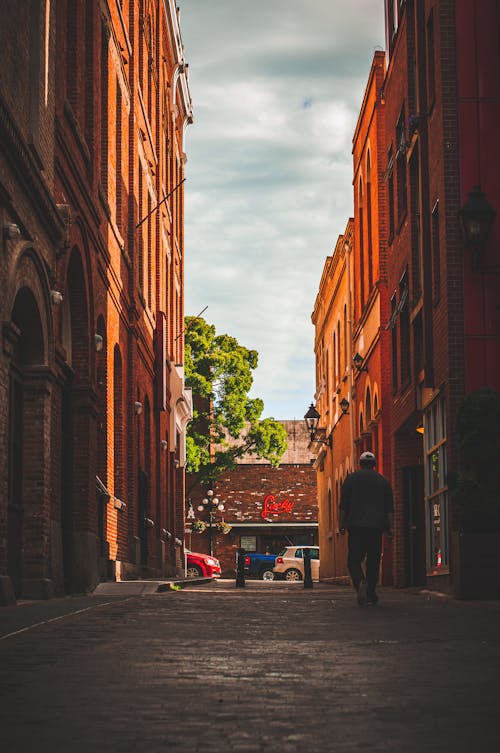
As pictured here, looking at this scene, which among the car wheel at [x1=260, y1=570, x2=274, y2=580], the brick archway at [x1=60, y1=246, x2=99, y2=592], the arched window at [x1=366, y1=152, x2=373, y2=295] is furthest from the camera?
the car wheel at [x1=260, y1=570, x2=274, y2=580]

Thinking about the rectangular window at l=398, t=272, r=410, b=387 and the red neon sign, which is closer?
the rectangular window at l=398, t=272, r=410, b=387

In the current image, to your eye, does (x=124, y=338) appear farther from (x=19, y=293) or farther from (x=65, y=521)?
(x=19, y=293)

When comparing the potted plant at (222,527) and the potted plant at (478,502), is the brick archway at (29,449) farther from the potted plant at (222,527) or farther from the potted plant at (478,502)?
the potted plant at (222,527)

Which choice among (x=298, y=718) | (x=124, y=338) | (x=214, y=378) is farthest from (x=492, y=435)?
(x=214, y=378)

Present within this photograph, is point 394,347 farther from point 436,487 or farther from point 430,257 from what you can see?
point 436,487

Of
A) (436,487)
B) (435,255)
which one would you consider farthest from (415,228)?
(436,487)

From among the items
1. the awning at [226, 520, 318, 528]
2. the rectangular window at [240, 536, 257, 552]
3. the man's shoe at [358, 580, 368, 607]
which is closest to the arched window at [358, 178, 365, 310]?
the man's shoe at [358, 580, 368, 607]

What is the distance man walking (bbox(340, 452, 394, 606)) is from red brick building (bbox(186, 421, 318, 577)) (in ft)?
162

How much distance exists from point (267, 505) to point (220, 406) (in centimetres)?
973

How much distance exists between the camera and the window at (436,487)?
18172 millimetres

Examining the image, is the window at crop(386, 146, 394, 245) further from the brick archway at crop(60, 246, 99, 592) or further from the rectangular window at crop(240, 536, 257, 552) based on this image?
the rectangular window at crop(240, 536, 257, 552)

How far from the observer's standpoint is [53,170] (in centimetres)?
1703

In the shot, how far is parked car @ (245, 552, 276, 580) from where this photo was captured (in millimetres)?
56406

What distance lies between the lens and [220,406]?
2264 inches
